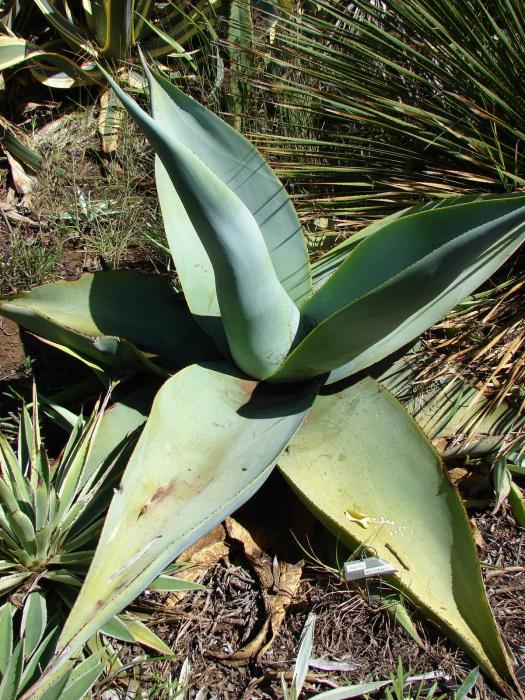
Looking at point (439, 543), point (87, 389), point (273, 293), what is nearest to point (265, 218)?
point (273, 293)

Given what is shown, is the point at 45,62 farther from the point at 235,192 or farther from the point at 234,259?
the point at 234,259

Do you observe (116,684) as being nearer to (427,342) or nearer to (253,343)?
(253,343)

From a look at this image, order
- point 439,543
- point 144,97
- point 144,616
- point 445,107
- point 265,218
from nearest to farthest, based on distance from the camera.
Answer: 1. point 439,543
2. point 144,616
3. point 265,218
4. point 445,107
5. point 144,97

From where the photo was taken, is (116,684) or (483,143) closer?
(116,684)

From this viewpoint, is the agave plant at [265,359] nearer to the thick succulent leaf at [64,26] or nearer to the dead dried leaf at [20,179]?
the dead dried leaf at [20,179]

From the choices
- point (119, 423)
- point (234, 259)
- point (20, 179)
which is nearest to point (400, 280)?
point (234, 259)

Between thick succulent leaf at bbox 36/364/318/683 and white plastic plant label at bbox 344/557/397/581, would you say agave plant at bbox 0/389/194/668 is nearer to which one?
thick succulent leaf at bbox 36/364/318/683
